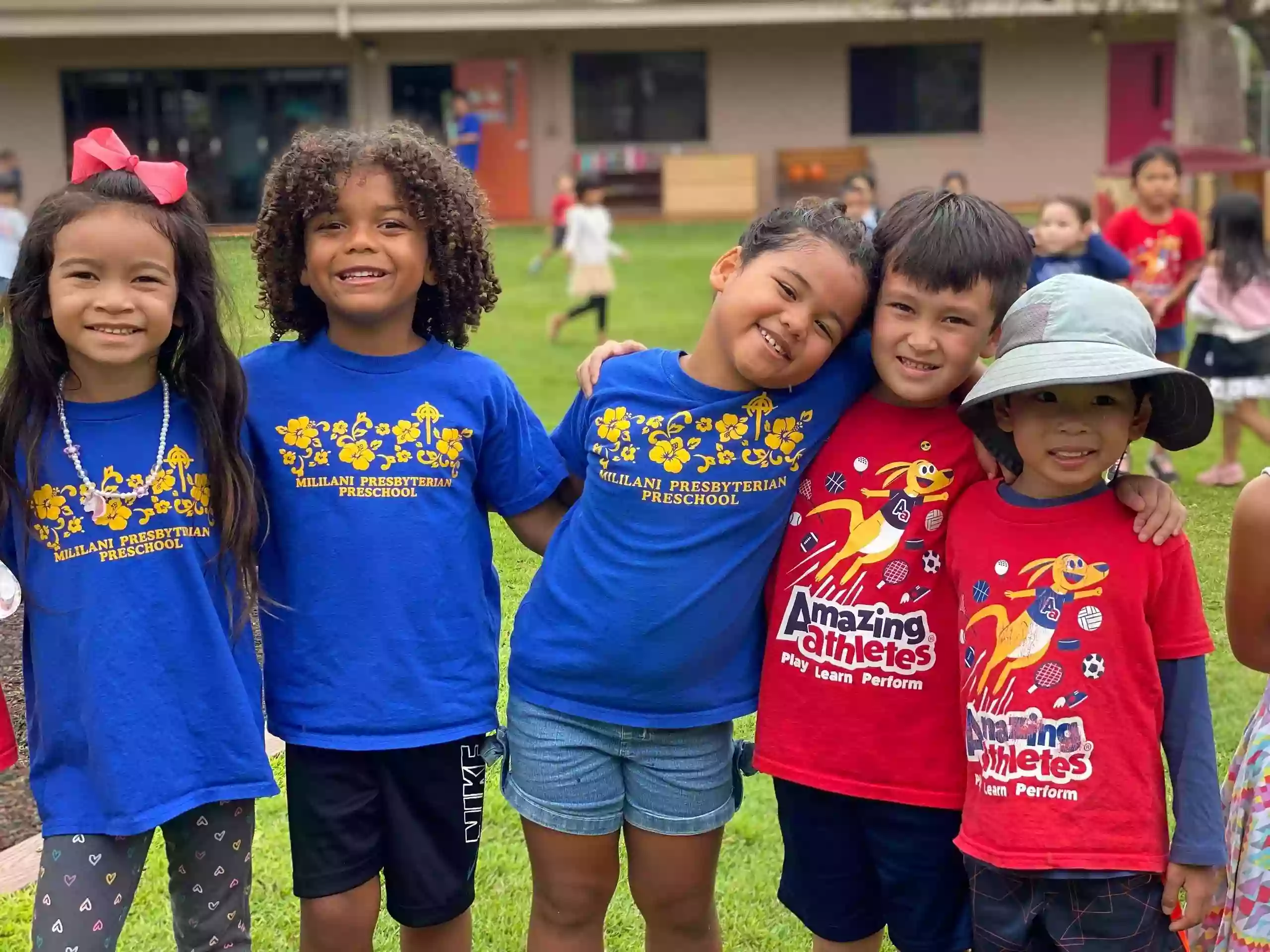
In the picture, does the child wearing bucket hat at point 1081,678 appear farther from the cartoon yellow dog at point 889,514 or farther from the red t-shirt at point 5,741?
the red t-shirt at point 5,741

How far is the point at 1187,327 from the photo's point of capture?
30.3 feet

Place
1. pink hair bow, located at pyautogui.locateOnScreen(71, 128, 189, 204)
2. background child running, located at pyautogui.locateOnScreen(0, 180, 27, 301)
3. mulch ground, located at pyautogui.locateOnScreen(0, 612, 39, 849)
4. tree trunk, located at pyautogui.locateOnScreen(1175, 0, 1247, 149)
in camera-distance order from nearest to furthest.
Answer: pink hair bow, located at pyautogui.locateOnScreen(71, 128, 189, 204) < background child running, located at pyautogui.locateOnScreen(0, 180, 27, 301) < mulch ground, located at pyautogui.locateOnScreen(0, 612, 39, 849) < tree trunk, located at pyautogui.locateOnScreen(1175, 0, 1247, 149)

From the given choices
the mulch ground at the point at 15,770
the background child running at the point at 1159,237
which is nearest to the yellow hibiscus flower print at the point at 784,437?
the mulch ground at the point at 15,770

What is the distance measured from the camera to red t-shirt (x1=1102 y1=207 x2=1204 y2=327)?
7.62 m

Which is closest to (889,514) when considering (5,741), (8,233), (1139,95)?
(5,741)

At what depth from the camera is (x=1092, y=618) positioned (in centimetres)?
206

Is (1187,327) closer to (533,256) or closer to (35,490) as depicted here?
(35,490)

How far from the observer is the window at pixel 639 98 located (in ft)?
77.4

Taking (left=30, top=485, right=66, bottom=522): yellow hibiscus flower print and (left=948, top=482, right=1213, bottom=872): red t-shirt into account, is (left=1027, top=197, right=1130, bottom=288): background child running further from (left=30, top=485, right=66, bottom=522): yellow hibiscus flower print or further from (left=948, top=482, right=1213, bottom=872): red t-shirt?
(left=30, top=485, right=66, bottom=522): yellow hibiscus flower print

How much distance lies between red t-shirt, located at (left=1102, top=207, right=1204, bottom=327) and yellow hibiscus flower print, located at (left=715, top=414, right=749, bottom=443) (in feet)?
18.9

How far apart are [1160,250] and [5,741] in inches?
264

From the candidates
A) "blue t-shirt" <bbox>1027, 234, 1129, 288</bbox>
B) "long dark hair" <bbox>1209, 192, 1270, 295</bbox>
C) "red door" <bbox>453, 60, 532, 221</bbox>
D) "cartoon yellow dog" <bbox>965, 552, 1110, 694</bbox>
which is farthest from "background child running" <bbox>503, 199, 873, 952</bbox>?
"red door" <bbox>453, 60, 532, 221</bbox>

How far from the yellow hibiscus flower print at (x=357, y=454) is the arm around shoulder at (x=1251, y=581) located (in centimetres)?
132

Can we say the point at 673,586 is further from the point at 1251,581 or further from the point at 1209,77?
the point at 1209,77
